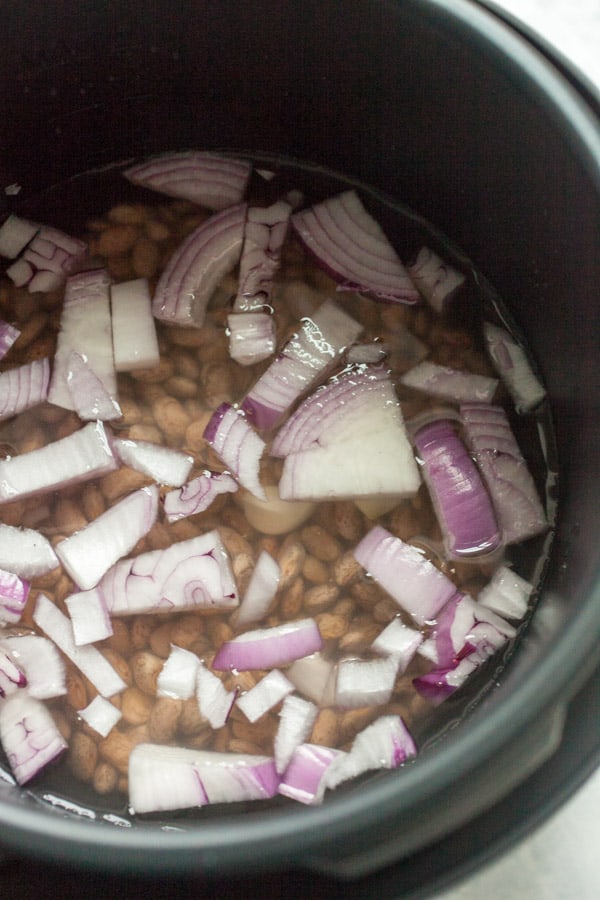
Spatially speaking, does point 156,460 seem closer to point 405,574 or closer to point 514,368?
point 405,574

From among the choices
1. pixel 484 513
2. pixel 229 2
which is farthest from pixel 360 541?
pixel 229 2

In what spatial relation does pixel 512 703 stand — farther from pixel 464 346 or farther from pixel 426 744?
pixel 464 346

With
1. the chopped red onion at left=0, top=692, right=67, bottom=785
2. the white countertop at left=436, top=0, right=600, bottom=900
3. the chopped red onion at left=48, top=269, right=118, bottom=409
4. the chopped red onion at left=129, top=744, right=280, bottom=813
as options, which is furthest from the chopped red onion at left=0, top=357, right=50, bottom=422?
the white countertop at left=436, top=0, right=600, bottom=900

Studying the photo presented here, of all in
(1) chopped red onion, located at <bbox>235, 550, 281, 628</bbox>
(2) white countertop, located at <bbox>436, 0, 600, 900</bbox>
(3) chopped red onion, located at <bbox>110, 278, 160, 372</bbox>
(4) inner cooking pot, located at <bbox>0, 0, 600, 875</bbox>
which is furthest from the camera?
(3) chopped red onion, located at <bbox>110, 278, 160, 372</bbox>

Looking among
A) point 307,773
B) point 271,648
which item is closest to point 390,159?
point 271,648

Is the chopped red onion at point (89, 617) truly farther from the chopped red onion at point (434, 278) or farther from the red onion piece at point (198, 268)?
the chopped red onion at point (434, 278)

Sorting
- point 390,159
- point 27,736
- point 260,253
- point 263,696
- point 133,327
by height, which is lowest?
point 27,736

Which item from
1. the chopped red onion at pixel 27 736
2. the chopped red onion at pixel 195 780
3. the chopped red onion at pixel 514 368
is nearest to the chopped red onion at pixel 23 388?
the chopped red onion at pixel 27 736

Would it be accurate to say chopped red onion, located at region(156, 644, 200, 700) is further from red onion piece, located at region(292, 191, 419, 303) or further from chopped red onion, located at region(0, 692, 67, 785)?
red onion piece, located at region(292, 191, 419, 303)
